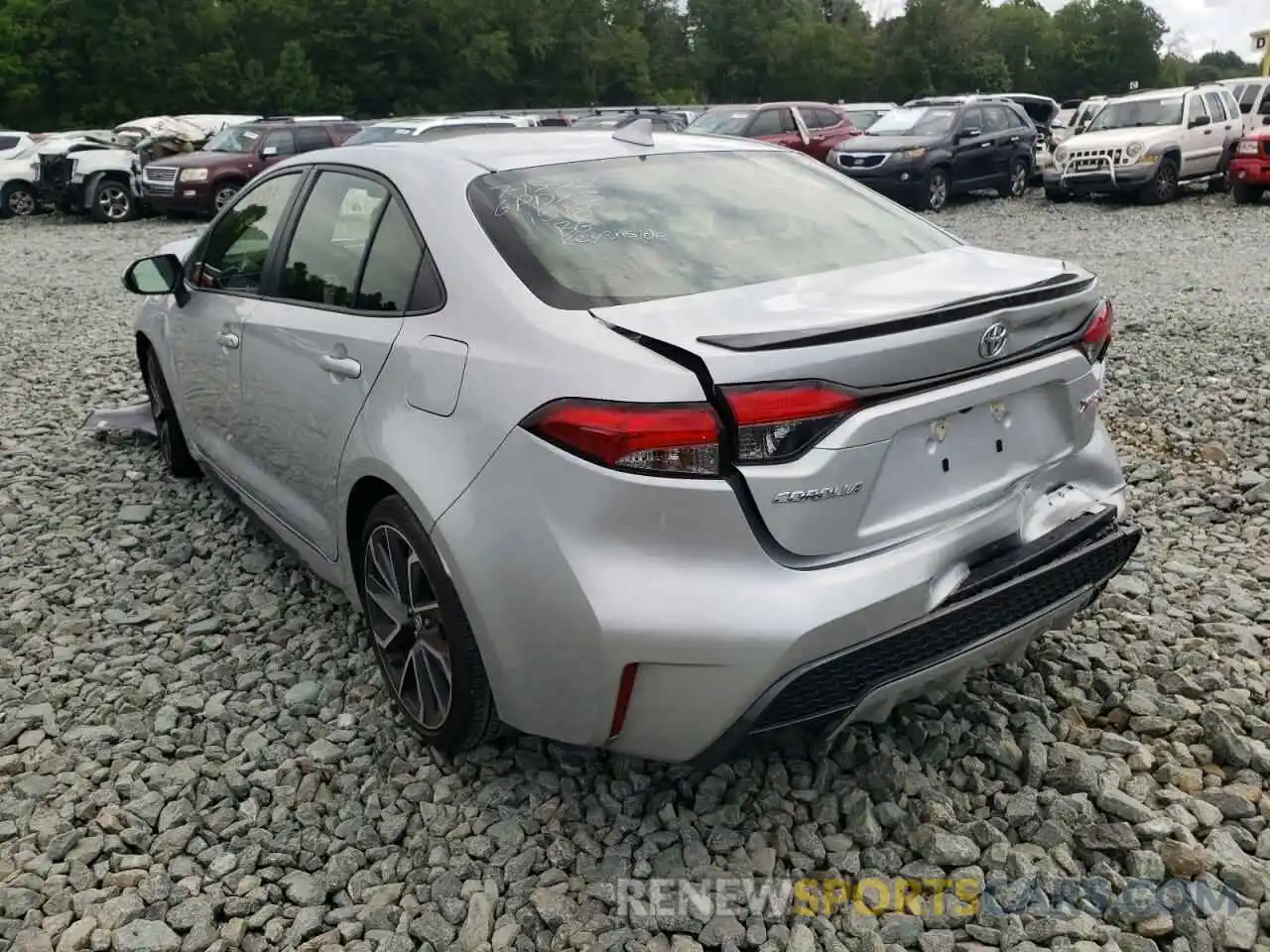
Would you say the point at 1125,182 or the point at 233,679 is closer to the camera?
the point at 233,679

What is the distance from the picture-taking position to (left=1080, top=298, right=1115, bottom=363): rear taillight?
280 cm

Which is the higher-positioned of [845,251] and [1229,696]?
[845,251]

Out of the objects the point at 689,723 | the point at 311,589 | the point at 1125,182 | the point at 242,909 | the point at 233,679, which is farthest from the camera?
the point at 1125,182

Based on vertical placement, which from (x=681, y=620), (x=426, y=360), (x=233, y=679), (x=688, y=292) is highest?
(x=688, y=292)

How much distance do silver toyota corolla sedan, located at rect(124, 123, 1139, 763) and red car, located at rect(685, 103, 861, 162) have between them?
1557cm

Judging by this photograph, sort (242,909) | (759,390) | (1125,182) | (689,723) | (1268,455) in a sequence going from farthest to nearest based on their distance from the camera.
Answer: (1125,182), (1268,455), (242,909), (689,723), (759,390)

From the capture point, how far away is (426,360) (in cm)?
271

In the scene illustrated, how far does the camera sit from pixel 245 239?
13.1 feet

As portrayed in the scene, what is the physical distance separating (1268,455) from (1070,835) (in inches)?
124

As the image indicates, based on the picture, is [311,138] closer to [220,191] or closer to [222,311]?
[220,191]

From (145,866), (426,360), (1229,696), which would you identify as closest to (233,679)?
(145,866)

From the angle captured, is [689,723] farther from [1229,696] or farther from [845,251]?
[1229,696]

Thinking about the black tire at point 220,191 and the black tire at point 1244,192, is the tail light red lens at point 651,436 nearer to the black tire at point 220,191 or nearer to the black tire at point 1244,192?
the black tire at point 1244,192

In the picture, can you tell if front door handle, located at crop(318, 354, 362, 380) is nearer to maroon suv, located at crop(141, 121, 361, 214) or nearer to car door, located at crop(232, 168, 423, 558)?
car door, located at crop(232, 168, 423, 558)
